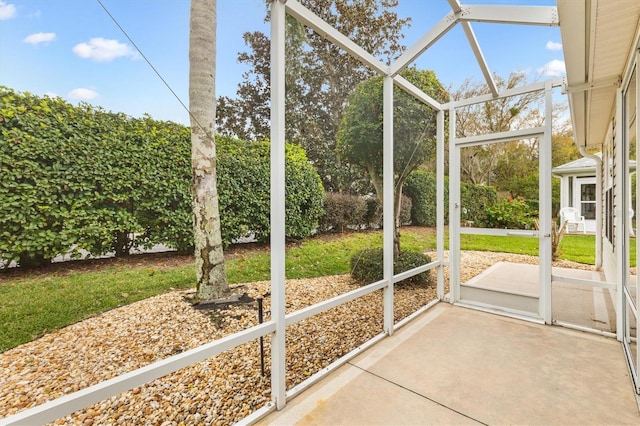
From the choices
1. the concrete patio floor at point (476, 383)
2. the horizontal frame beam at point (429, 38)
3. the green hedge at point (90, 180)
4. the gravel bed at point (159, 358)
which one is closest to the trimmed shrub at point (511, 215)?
the concrete patio floor at point (476, 383)

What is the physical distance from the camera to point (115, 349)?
1.79 meters

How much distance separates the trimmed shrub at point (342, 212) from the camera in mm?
3201

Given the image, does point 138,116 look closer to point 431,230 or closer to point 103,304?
point 103,304

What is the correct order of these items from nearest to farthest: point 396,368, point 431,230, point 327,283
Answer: point 396,368, point 327,283, point 431,230

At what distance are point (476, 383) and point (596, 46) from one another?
9.17 ft

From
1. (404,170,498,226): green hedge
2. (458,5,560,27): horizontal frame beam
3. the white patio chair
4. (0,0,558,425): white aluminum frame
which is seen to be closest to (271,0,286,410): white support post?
(0,0,558,425): white aluminum frame

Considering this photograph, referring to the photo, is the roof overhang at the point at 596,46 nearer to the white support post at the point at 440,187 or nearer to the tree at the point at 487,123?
the tree at the point at 487,123

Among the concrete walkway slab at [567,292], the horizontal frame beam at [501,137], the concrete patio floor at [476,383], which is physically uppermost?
the horizontal frame beam at [501,137]

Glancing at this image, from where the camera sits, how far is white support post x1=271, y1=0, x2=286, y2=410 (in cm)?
187

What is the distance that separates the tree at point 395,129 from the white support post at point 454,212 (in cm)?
25

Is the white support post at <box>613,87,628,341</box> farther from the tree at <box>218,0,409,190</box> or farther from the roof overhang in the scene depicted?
the tree at <box>218,0,409,190</box>

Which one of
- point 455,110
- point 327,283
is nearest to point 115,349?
point 327,283

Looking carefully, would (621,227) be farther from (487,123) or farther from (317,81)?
(317,81)

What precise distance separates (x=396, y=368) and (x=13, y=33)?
3.05 m
